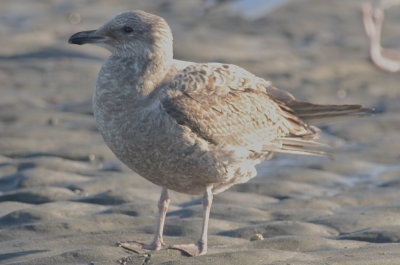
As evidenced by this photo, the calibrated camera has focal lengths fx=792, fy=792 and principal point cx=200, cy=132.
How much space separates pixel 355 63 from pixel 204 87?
7.79 m

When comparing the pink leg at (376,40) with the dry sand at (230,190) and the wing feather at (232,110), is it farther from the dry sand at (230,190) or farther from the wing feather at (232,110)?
the wing feather at (232,110)

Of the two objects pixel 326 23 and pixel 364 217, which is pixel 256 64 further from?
pixel 364 217

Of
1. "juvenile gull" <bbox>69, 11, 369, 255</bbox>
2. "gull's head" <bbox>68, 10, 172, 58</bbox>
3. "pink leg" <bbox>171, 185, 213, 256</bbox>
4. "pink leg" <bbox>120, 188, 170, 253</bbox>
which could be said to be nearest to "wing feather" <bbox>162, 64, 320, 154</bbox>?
"juvenile gull" <bbox>69, 11, 369, 255</bbox>

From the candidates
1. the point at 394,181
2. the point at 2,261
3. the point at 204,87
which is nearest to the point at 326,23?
the point at 394,181

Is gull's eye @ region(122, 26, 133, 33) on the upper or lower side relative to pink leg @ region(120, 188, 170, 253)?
upper

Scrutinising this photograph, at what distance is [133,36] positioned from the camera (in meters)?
6.34

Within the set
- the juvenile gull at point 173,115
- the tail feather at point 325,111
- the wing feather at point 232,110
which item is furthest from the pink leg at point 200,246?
the tail feather at point 325,111

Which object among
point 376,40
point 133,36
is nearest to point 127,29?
point 133,36

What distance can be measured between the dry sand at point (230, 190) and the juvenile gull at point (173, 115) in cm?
56

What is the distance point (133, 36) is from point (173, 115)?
79 centimetres

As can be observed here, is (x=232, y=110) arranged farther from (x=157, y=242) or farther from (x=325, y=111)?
(x=157, y=242)

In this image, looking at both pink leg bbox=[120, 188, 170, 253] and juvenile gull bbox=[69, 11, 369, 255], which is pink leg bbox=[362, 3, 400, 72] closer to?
juvenile gull bbox=[69, 11, 369, 255]

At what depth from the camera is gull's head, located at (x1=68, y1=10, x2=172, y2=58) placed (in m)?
6.34

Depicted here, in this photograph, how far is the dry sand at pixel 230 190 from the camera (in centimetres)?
630
